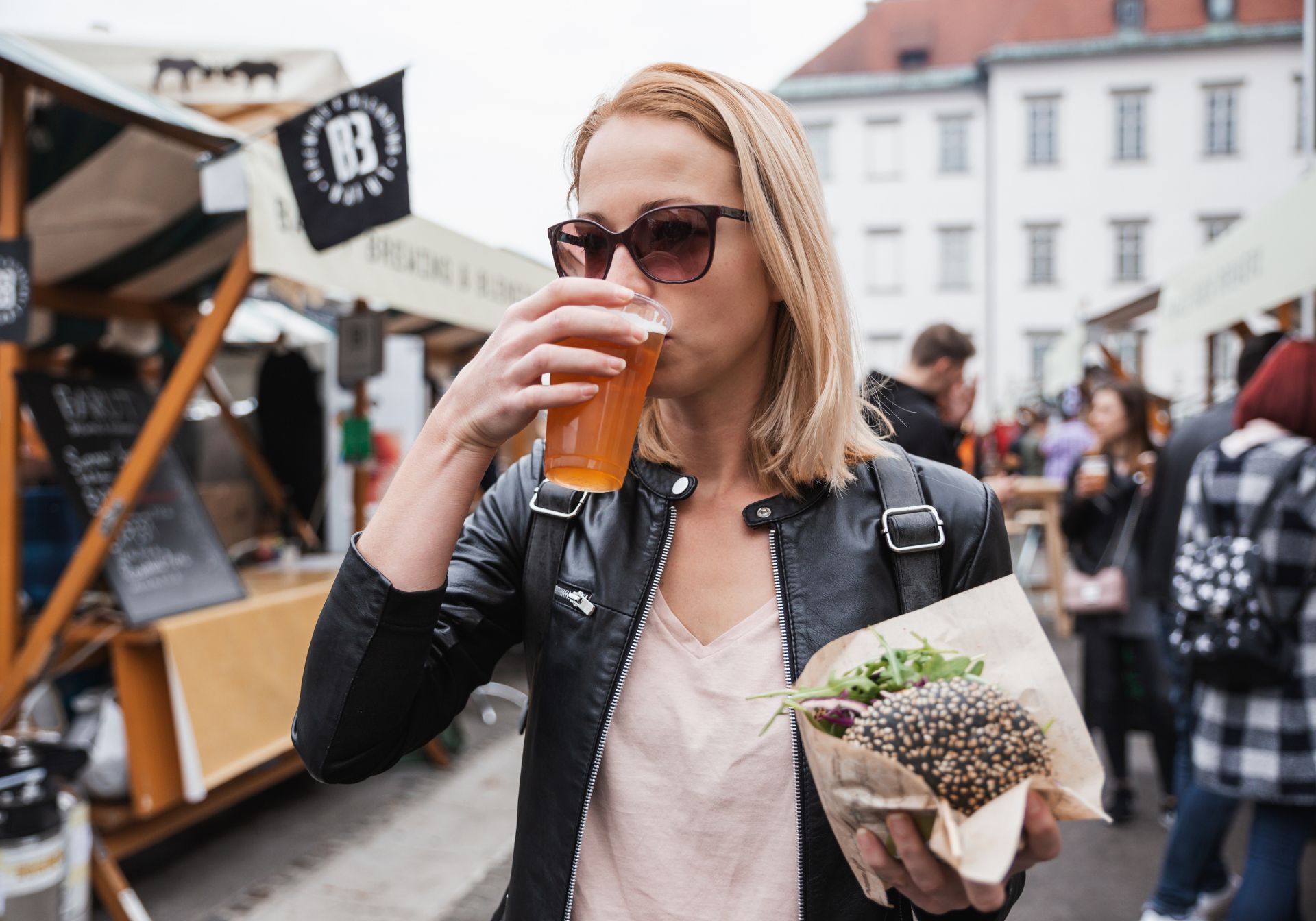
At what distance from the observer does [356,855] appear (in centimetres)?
438

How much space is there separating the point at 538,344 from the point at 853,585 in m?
0.52

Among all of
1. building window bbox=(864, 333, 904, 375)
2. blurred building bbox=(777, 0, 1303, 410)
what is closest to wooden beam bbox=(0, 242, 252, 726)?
blurred building bbox=(777, 0, 1303, 410)

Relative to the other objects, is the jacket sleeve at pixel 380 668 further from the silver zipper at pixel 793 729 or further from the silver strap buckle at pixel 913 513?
the silver strap buckle at pixel 913 513

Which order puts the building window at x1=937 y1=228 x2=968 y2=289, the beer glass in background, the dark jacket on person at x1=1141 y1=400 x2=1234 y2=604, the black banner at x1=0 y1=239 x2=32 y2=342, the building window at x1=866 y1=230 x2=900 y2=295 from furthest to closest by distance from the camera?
1. the building window at x1=866 y1=230 x2=900 y2=295
2. the building window at x1=937 y1=228 x2=968 y2=289
3. the beer glass in background
4. the dark jacket on person at x1=1141 y1=400 x2=1234 y2=604
5. the black banner at x1=0 y1=239 x2=32 y2=342

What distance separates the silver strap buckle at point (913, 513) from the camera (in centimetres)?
123

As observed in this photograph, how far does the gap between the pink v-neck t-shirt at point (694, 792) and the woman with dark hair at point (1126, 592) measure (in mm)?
4155

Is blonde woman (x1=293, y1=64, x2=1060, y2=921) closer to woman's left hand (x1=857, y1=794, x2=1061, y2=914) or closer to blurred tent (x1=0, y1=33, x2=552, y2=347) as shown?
woman's left hand (x1=857, y1=794, x2=1061, y2=914)

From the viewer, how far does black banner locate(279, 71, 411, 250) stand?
3234 mm

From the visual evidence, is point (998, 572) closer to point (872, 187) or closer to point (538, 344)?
point (538, 344)

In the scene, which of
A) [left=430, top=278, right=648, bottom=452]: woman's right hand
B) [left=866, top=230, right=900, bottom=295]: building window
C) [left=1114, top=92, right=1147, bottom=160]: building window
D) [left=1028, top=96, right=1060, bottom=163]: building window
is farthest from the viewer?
[left=866, top=230, right=900, bottom=295]: building window

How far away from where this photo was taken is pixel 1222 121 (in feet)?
105

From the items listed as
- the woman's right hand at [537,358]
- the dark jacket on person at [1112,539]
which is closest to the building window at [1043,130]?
the dark jacket on person at [1112,539]

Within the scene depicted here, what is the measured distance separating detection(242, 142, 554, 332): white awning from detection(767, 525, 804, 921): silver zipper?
1.46 meters

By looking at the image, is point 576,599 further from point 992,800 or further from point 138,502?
point 138,502
